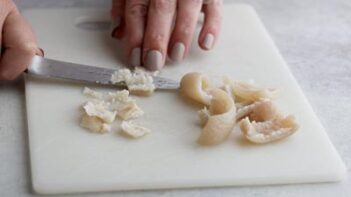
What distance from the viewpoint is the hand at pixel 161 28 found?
139cm

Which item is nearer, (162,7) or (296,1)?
(162,7)

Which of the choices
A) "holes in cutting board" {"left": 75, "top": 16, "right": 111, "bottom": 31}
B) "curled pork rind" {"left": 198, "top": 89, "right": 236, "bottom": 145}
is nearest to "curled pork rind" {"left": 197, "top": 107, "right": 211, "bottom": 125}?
"curled pork rind" {"left": 198, "top": 89, "right": 236, "bottom": 145}

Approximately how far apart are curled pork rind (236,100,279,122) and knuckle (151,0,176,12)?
35 cm

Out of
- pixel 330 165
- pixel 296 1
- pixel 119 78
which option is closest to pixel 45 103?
pixel 119 78

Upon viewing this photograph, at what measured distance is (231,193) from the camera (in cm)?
106

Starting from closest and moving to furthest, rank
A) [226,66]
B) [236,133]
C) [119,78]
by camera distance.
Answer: [236,133] < [119,78] < [226,66]

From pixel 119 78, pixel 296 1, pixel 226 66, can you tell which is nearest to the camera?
pixel 119 78

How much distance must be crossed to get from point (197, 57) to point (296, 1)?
504mm

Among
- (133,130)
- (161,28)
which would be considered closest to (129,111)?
(133,130)

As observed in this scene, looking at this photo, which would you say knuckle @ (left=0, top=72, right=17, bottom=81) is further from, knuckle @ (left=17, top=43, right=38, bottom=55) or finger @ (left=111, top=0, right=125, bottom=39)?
finger @ (left=111, top=0, right=125, bottom=39)

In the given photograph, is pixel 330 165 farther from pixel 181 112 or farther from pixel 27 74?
pixel 27 74

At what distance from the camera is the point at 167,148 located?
44.4 inches

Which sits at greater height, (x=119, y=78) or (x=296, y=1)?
(x=119, y=78)

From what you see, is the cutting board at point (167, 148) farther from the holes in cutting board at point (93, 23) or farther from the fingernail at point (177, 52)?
the holes in cutting board at point (93, 23)
